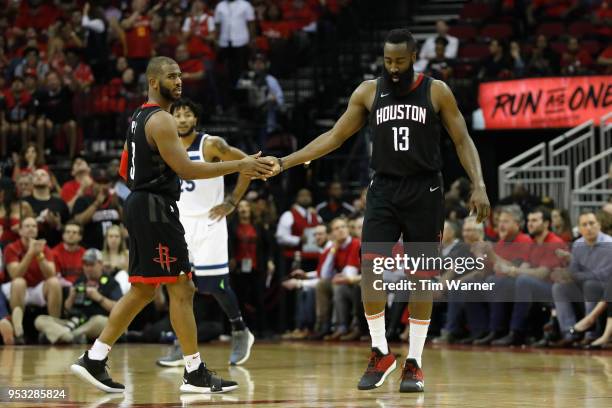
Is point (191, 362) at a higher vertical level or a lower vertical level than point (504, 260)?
lower

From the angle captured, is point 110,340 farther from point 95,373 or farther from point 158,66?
point 158,66

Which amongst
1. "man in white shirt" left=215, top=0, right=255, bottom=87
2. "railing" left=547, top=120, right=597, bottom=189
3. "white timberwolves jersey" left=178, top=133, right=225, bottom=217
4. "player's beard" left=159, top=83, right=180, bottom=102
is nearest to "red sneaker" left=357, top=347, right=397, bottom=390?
"player's beard" left=159, top=83, right=180, bottom=102

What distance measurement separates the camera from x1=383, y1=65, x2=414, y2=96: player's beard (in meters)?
8.27

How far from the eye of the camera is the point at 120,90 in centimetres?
1938

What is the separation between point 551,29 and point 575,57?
1.58 m

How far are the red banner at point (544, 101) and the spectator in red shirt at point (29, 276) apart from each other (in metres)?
6.56

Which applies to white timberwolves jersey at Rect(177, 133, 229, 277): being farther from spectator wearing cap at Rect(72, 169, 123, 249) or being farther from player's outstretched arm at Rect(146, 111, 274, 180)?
spectator wearing cap at Rect(72, 169, 123, 249)

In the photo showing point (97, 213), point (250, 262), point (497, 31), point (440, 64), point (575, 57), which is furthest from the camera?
point (497, 31)

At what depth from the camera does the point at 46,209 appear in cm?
1544

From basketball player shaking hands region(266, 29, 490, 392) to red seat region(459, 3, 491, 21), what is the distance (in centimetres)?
1237

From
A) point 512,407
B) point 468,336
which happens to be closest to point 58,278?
point 468,336

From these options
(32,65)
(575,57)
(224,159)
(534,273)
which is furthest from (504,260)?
(32,65)

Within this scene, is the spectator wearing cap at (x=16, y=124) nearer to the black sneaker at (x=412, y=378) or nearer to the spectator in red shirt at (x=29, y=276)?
the spectator in red shirt at (x=29, y=276)

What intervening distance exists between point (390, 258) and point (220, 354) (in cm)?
418
